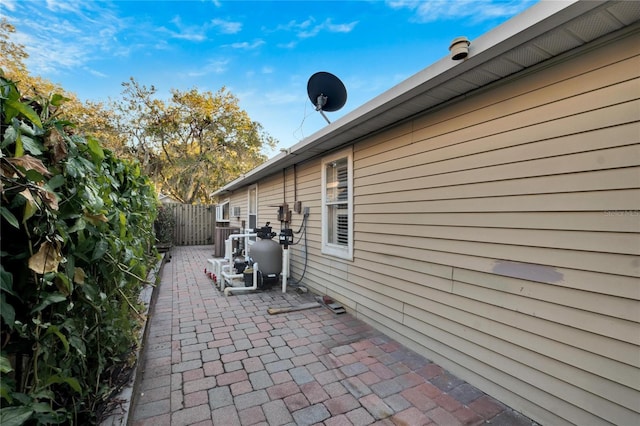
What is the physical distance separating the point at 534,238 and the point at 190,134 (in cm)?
1617

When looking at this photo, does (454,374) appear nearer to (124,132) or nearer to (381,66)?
(381,66)

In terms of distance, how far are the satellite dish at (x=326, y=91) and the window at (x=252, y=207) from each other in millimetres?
4712

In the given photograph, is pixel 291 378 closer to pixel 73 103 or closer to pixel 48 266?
pixel 48 266

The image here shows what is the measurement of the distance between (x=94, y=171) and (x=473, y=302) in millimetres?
2789

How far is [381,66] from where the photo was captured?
5035 mm

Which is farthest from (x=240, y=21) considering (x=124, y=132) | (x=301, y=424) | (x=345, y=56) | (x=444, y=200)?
(x=124, y=132)

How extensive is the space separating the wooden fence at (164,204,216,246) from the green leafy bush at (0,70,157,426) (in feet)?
36.4

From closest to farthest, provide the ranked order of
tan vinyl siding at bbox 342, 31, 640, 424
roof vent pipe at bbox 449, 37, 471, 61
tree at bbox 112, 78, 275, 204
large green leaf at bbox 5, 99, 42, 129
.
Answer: large green leaf at bbox 5, 99, 42, 129 < tan vinyl siding at bbox 342, 31, 640, 424 < roof vent pipe at bbox 449, 37, 471, 61 < tree at bbox 112, 78, 275, 204

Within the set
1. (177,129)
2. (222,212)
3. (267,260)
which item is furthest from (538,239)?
(177,129)

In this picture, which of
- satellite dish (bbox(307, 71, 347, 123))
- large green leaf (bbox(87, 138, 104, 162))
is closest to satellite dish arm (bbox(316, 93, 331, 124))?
satellite dish (bbox(307, 71, 347, 123))

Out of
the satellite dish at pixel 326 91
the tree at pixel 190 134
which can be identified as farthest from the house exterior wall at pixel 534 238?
the tree at pixel 190 134

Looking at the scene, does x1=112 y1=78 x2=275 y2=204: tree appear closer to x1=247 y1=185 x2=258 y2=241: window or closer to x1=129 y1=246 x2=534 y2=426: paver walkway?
x1=247 y1=185 x2=258 y2=241: window

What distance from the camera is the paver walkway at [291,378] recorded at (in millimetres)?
1978

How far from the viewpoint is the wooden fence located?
12.0 meters
